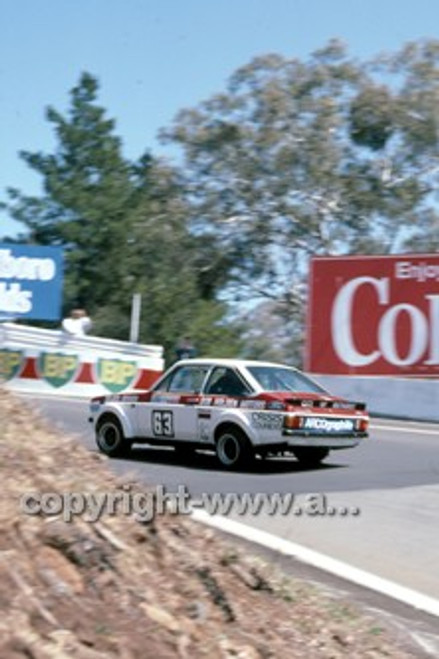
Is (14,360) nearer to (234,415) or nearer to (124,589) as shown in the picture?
(234,415)

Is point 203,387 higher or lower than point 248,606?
higher

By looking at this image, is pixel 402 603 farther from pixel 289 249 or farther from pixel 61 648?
pixel 289 249

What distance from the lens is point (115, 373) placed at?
90.1 feet

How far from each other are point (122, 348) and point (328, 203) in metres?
17.2

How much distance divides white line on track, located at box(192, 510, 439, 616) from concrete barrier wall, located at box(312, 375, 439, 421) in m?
13.8

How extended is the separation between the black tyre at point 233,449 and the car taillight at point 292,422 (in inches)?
22.3

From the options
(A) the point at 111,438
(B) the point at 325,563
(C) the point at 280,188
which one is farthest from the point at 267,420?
(C) the point at 280,188

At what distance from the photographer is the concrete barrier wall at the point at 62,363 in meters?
26.7

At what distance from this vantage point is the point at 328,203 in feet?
141

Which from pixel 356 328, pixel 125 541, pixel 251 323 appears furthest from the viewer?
pixel 251 323

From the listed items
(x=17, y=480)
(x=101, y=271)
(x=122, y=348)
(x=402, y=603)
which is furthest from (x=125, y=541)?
(x=101, y=271)

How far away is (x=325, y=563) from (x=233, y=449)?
4.81 meters

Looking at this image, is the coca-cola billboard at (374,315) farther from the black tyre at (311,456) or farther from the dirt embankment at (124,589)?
the dirt embankment at (124,589)

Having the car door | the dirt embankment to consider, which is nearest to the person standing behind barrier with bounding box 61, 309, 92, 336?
the car door
